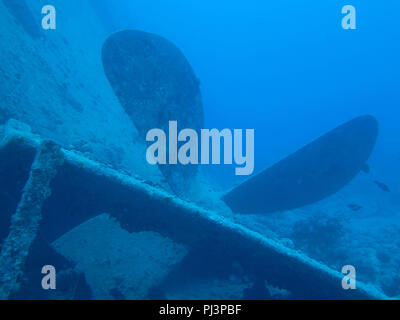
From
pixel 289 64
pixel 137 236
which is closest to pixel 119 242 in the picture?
pixel 137 236

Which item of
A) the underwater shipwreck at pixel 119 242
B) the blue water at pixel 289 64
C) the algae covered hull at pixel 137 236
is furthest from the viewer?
the blue water at pixel 289 64

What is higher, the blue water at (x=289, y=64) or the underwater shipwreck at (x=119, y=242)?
the blue water at (x=289, y=64)

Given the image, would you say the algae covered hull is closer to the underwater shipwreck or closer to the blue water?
the underwater shipwreck

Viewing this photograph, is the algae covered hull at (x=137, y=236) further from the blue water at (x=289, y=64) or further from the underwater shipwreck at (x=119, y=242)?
the blue water at (x=289, y=64)

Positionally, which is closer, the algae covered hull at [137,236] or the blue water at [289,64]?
the algae covered hull at [137,236]

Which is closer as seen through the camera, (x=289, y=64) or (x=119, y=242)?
(x=119, y=242)

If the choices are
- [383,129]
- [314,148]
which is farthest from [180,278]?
[383,129]

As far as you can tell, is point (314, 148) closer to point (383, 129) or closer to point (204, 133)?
point (204, 133)

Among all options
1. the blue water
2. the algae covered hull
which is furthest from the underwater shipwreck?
the blue water

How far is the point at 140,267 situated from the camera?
4.00 m

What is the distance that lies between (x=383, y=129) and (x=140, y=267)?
262ft

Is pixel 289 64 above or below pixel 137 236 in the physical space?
above

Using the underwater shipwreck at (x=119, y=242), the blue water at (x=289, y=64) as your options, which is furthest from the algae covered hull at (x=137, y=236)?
the blue water at (x=289, y=64)

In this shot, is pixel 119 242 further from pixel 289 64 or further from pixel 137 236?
pixel 289 64
